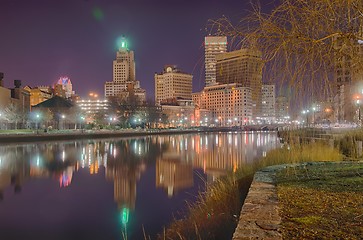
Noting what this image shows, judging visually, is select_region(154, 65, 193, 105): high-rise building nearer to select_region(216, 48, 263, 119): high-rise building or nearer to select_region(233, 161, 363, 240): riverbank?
select_region(233, 161, 363, 240): riverbank

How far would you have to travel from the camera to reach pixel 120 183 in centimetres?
1548

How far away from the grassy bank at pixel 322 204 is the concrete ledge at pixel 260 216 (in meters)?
0.12

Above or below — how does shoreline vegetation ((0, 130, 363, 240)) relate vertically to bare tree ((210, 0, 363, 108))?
below

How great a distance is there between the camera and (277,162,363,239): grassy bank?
3781 mm

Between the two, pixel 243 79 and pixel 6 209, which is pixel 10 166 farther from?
pixel 243 79

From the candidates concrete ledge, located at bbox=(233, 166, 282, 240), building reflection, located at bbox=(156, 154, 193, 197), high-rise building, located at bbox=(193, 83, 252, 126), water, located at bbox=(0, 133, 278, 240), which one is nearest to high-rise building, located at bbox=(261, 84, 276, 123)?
concrete ledge, located at bbox=(233, 166, 282, 240)

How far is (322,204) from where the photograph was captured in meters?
4.91

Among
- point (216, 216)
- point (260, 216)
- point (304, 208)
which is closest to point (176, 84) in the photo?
point (216, 216)

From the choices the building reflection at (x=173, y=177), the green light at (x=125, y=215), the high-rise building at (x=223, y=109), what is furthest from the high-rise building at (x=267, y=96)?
the high-rise building at (x=223, y=109)

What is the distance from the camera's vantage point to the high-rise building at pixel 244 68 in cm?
531

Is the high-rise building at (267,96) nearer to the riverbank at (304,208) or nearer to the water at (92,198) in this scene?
the riverbank at (304,208)

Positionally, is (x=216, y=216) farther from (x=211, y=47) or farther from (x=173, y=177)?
(x=173, y=177)

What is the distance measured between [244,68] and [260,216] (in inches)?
111

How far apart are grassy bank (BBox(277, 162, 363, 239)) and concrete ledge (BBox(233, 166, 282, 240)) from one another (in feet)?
0.39
